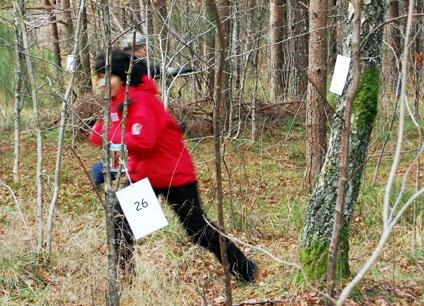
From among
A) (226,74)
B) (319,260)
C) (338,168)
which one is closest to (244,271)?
(319,260)

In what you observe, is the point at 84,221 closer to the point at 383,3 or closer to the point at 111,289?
the point at 111,289

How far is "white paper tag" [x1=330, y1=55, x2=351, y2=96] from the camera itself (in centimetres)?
346

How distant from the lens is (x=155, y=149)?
12.6 ft

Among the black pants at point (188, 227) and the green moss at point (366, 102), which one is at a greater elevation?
the green moss at point (366, 102)

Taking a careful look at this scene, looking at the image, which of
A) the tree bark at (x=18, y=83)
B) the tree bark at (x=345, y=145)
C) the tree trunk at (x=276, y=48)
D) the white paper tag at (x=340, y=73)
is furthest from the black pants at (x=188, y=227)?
the tree trunk at (x=276, y=48)

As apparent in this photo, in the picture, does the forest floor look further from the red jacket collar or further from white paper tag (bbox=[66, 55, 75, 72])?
white paper tag (bbox=[66, 55, 75, 72])

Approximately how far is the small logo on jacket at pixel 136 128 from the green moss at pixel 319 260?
1263 mm

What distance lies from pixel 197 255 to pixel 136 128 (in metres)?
1.65

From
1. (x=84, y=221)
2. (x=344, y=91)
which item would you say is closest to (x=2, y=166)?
(x=84, y=221)

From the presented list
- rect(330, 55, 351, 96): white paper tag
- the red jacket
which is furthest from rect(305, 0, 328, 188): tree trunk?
rect(330, 55, 351, 96): white paper tag

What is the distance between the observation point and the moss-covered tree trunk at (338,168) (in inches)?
142

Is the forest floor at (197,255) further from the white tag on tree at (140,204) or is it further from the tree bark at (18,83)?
the tree bark at (18,83)

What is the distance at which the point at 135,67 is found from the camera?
12.6 feet

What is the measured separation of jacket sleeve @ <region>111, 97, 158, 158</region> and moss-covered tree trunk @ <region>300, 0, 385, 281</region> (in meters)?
1.07
